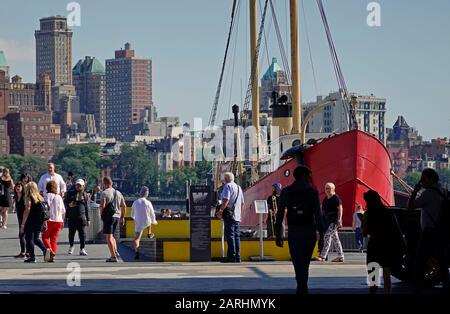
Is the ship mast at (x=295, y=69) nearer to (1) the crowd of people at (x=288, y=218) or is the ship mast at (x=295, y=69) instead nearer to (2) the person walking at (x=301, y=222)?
(1) the crowd of people at (x=288, y=218)

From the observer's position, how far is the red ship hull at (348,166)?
121 feet

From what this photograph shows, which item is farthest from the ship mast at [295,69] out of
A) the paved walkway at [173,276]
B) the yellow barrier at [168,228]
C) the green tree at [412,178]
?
the green tree at [412,178]

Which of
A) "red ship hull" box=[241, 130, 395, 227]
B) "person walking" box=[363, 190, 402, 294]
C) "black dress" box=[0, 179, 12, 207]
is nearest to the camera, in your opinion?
"person walking" box=[363, 190, 402, 294]

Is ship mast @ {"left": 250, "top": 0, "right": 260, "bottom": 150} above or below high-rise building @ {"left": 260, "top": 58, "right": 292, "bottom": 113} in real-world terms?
below

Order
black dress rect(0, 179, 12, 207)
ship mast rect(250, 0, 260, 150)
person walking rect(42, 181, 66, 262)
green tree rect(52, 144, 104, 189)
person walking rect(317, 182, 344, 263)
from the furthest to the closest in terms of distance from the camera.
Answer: green tree rect(52, 144, 104, 189), ship mast rect(250, 0, 260, 150), black dress rect(0, 179, 12, 207), person walking rect(317, 182, 344, 263), person walking rect(42, 181, 66, 262)

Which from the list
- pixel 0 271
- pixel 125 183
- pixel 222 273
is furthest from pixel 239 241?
pixel 125 183

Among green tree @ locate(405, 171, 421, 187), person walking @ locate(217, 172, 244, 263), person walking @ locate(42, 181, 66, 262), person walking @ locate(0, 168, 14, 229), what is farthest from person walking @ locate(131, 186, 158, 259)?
green tree @ locate(405, 171, 421, 187)

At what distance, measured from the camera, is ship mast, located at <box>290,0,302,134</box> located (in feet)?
160

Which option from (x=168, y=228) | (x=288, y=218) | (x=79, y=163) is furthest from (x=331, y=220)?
(x=79, y=163)

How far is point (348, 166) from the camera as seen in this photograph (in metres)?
37.1

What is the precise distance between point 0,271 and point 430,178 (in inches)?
304

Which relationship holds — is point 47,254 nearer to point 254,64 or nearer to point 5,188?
point 5,188

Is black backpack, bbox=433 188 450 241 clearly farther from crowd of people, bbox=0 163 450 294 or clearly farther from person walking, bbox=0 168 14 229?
person walking, bbox=0 168 14 229

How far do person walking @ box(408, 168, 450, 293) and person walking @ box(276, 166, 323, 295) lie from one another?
4.29 feet
